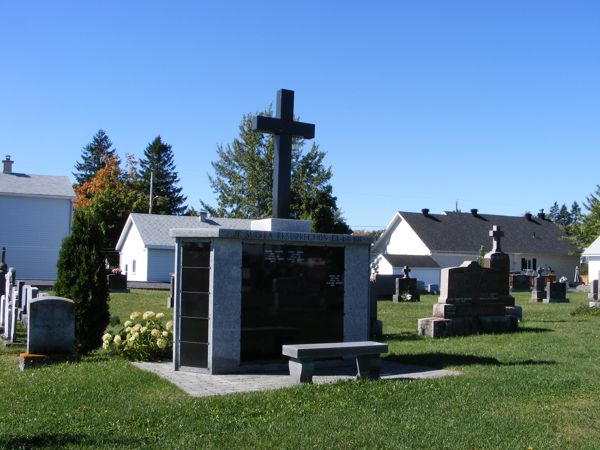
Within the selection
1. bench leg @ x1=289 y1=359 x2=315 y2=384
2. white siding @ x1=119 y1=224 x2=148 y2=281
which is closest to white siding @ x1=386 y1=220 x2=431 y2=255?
white siding @ x1=119 y1=224 x2=148 y2=281

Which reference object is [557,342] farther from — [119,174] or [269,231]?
[119,174]

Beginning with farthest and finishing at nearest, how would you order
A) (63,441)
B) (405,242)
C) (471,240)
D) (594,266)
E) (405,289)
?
1. (405,242)
2. (471,240)
3. (594,266)
4. (405,289)
5. (63,441)

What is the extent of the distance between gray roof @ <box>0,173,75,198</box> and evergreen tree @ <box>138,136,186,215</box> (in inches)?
1436

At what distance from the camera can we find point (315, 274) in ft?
36.0

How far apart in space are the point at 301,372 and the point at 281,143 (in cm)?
404

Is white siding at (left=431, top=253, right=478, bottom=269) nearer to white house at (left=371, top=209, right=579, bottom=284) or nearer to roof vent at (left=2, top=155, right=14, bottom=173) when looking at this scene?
white house at (left=371, top=209, right=579, bottom=284)

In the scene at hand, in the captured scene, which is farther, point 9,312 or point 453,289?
point 453,289

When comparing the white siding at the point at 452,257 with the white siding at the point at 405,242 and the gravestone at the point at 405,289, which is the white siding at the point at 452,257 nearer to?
the white siding at the point at 405,242

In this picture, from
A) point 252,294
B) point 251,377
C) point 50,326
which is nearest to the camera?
point 251,377

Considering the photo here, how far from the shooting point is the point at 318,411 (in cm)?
759

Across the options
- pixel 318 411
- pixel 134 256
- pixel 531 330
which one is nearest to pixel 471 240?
pixel 134 256

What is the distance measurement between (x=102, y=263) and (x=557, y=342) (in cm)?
903

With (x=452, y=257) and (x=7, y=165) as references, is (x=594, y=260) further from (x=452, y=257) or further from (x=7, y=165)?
(x=7, y=165)

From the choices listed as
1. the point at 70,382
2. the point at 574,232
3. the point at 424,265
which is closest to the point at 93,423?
the point at 70,382
